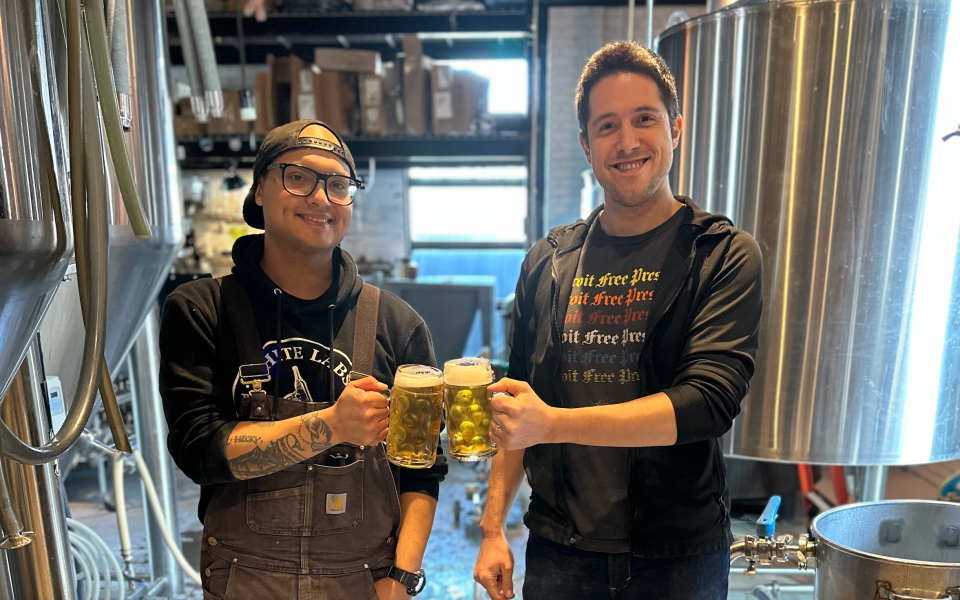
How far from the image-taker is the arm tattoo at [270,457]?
1.19m

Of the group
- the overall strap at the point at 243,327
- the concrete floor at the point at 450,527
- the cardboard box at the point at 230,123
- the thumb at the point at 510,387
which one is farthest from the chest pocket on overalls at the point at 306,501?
the cardboard box at the point at 230,123

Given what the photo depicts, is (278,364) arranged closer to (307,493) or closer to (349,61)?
(307,493)

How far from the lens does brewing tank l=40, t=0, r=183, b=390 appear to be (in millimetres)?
1792

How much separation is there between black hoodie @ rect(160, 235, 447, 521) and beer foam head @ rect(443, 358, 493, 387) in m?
0.23

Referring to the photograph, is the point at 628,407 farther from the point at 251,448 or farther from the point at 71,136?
the point at 71,136

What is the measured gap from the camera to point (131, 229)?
1.87 m

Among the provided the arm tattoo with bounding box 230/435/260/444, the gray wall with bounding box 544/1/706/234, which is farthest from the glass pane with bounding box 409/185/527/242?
the arm tattoo with bounding box 230/435/260/444

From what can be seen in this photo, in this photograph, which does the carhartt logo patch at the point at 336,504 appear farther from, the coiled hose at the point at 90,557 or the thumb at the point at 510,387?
the coiled hose at the point at 90,557

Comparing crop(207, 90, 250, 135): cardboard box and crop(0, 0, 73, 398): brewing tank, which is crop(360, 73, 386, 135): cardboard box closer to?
crop(207, 90, 250, 135): cardboard box

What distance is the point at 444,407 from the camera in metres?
1.21

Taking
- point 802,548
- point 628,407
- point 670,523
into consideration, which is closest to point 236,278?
point 628,407

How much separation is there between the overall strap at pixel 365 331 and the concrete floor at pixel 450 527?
1518mm

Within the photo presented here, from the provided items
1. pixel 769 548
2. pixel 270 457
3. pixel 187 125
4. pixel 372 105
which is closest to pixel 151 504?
pixel 270 457

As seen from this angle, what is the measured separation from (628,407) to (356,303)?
1.92ft
